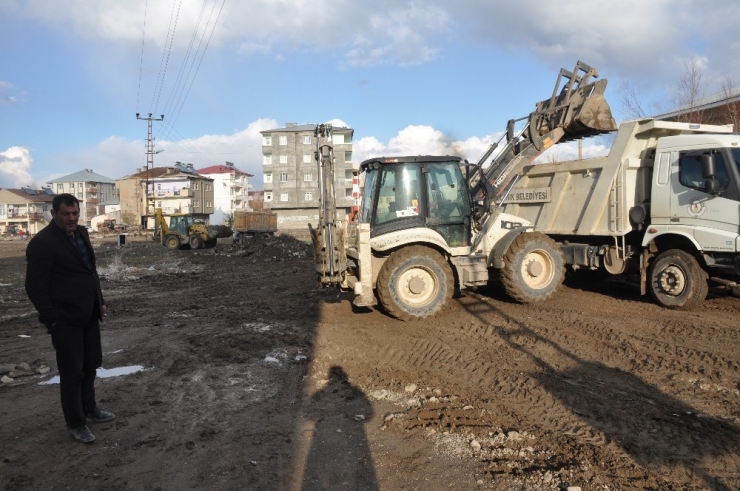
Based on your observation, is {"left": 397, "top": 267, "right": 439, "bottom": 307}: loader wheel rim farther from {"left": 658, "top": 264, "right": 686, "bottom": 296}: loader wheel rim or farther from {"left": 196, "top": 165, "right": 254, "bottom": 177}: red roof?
{"left": 196, "top": 165, "right": 254, "bottom": 177}: red roof

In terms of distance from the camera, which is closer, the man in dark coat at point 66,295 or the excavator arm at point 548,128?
the man in dark coat at point 66,295

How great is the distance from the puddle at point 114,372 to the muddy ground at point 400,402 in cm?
13

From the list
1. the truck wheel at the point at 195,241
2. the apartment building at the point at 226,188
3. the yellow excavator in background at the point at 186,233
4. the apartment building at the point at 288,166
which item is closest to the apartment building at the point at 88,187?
the apartment building at the point at 226,188

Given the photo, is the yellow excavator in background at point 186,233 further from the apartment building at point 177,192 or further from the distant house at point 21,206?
the distant house at point 21,206

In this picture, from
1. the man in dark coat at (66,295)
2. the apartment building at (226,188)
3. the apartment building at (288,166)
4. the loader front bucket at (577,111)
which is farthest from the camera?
the apartment building at (226,188)

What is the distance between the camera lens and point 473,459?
3.96 meters

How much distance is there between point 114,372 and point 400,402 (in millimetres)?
3332

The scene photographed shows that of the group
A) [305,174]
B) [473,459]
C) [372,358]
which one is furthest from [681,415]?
[305,174]

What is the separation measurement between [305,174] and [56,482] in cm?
6726

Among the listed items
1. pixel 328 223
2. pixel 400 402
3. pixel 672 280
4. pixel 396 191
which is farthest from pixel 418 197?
pixel 400 402

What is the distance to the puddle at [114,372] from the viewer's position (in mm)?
5992

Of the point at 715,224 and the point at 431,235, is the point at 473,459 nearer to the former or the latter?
the point at 431,235

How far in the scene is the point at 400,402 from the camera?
5.21 metres

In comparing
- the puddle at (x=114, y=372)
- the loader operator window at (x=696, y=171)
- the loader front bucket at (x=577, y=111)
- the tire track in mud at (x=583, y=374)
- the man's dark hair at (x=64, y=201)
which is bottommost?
the puddle at (x=114, y=372)
